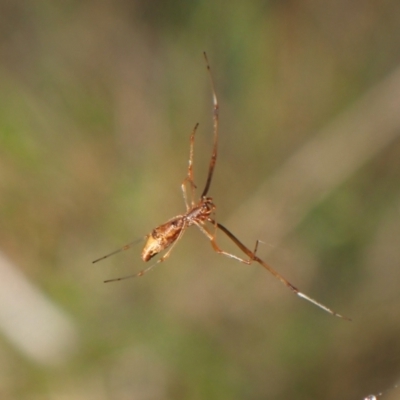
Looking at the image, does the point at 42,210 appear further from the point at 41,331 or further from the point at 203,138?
the point at 203,138

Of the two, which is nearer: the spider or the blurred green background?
the spider

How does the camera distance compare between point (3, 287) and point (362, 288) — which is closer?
point (3, 287)

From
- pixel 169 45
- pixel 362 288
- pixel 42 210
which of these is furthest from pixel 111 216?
pixel 362 288

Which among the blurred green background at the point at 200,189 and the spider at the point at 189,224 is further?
the blurred green background at the point at 200,189

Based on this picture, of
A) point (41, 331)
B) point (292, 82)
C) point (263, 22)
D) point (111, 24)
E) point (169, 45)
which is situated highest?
point (111, 24)

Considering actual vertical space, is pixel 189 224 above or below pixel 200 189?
below

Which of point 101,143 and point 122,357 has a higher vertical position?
point 101,143

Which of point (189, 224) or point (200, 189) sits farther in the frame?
point (200, 189)

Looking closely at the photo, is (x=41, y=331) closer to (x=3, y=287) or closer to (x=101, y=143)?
(x=3, y=287)
